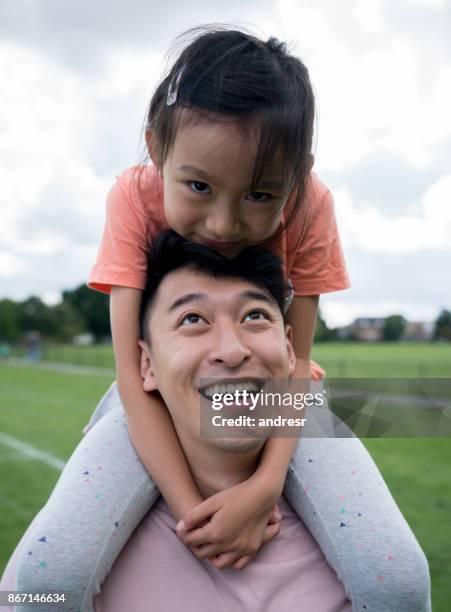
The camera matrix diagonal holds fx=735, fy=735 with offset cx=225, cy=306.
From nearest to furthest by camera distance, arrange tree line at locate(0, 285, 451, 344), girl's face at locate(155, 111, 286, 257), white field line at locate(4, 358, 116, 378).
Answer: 1. girl's face at locate(155, 111, 286, 257)
2. white field line at locate(4, 358, 116, 378)
3. tree line at locate(0, 285, 451, 344)

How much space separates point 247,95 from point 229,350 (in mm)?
813

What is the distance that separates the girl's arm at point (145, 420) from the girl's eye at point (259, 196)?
66cm

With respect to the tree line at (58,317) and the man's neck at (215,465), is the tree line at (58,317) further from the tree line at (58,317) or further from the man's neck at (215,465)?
the man's neck at (215,465)

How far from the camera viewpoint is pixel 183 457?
2.57m

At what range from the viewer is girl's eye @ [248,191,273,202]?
2301 millimetres

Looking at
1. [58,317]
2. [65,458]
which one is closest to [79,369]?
[65,458]

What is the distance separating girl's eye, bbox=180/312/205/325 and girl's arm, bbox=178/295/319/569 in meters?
0.51

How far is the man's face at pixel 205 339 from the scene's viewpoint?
2.43 m

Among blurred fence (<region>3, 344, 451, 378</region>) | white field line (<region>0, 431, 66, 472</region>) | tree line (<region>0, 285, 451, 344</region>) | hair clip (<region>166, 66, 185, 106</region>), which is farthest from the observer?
tree line (<region>0, 285, 451, 344</region>)

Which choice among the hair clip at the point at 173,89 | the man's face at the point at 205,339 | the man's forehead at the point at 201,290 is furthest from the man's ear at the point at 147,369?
the hair clip at the point at 173,89

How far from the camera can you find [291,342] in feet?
9.64

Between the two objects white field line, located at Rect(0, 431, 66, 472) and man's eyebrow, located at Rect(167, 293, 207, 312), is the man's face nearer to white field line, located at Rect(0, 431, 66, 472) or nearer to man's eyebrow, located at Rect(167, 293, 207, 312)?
man's eyebrow, located at Rect(167, 293, 207, 312)

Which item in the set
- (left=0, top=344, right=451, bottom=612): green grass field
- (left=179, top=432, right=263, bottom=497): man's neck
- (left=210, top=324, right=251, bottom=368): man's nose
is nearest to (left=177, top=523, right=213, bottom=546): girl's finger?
(left=179, top=432, right=263, bottom=497): man's neck

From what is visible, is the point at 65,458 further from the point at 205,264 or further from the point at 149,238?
the point at 205,264
